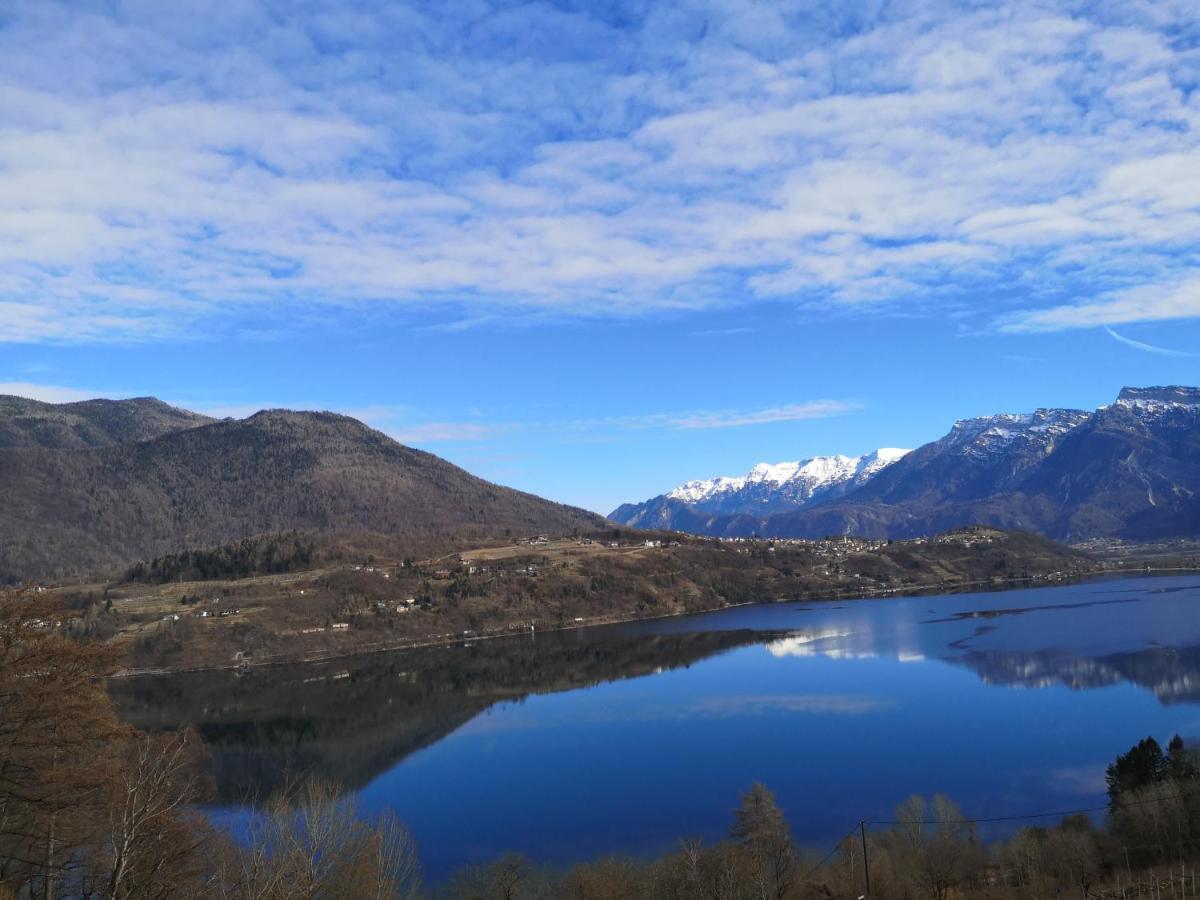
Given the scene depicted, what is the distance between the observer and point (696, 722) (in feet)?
191

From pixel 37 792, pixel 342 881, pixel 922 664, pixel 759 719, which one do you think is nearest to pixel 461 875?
pixel 342 881

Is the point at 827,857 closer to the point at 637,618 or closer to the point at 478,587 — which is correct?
the point at 637,618

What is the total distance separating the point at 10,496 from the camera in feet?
646

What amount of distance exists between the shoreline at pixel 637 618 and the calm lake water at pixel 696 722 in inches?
155

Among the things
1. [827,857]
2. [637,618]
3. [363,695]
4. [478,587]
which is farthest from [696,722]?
[478,587]

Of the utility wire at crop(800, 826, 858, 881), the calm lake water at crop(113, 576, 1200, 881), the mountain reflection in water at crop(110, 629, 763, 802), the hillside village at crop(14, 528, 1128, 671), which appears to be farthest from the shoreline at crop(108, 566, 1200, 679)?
the utility wire at crop(800, 826, 858, 881)

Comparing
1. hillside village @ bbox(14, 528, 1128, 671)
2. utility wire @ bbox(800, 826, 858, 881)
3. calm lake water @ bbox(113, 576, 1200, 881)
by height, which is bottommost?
calm lake water @ bbox(113, 576, 1200, 881)

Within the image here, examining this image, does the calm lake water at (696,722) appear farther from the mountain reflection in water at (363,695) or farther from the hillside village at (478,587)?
the hillside village at (478,587)

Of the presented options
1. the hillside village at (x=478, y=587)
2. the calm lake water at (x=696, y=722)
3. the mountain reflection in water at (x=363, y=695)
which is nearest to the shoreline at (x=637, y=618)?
the hillside village at (x=478, y=587)

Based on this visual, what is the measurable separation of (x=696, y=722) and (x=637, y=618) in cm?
7086

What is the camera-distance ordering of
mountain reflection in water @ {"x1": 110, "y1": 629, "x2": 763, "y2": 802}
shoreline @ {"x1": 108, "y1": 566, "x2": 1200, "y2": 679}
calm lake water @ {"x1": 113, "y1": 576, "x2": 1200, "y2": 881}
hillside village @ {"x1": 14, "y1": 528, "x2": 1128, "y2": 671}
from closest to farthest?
calm lake water @ {"x1": 113, "y1": 576, "x2": 1200, "y2": 881} → mountain reflection in water @ {"x1": 110, "y1": 629, "x2": 763, "y2": 802} → shoreline @ {"x1": 108, "y1": 566, "x2": 1200, "y2": 679} → hillside village @ {"x1": 14, "y1": 528, "x2": 1128, "y2": 671}

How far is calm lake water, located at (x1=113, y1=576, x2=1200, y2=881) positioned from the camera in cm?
3838

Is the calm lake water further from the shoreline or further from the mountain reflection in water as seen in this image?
the shoreline

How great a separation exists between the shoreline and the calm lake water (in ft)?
12.9
